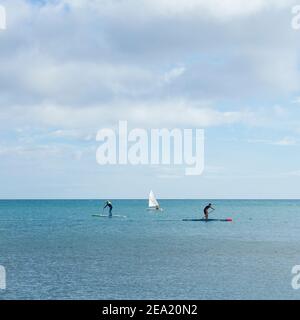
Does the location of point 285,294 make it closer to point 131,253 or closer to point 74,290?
point 74,290

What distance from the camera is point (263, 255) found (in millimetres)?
50062

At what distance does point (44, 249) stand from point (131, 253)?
406 inches

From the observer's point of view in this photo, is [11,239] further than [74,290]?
Yes

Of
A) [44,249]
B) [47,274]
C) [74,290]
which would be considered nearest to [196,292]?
[74,290]

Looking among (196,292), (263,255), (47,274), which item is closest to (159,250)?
(263,255)

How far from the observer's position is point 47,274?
38469 mm

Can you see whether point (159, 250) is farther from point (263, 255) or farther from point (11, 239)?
point (11, 239)
